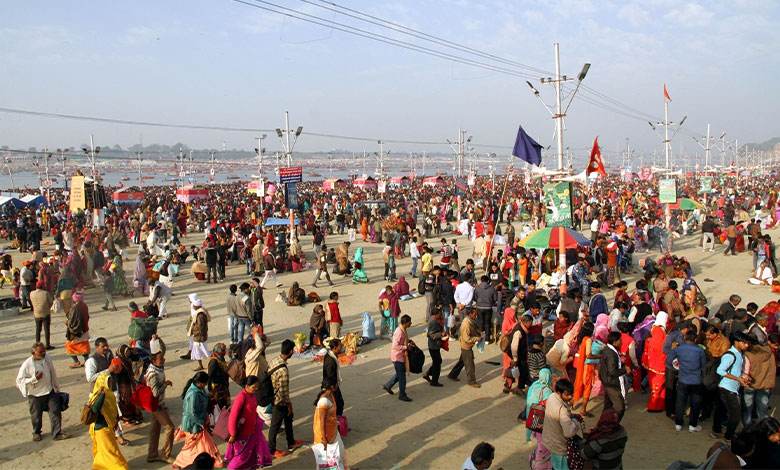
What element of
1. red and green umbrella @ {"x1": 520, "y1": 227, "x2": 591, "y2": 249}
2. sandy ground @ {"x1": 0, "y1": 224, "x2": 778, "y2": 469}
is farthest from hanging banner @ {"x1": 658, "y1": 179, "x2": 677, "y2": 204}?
sandy ground @ {"x1": 0, "y1": 224, "x2": 778, "y2": 469}

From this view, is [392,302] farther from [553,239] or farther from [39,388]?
[39,388]

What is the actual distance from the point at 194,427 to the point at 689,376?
560 centimetres

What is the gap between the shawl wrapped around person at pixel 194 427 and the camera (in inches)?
212

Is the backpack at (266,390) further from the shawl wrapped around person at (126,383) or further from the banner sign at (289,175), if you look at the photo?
the banner sign at (289,175)

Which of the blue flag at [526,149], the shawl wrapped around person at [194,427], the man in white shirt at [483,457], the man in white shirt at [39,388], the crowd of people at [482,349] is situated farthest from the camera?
the blue flag at [526,149]

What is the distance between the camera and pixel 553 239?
41.0ft

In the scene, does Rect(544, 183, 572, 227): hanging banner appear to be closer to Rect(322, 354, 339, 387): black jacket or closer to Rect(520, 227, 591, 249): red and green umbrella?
Rect(520, 227, 591, 249): red and green umbrella

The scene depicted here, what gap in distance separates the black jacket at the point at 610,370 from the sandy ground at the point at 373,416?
0.74m

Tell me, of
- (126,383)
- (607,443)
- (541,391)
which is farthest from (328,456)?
(126,383)

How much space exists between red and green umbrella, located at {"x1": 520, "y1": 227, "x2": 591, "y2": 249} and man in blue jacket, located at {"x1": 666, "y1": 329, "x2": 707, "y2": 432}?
229 inches

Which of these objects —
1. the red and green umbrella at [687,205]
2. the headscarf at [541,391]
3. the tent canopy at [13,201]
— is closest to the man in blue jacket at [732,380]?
the headscarf at [541,391]

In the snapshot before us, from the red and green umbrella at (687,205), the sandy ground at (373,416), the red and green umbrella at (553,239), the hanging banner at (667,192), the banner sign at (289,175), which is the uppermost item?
the banner sign at (289,175)

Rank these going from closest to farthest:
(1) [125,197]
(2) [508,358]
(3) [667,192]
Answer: (2) [508,358]
(3) [667,192]
(1) [125,197]

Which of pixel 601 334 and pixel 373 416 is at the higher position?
pixel 601 334
